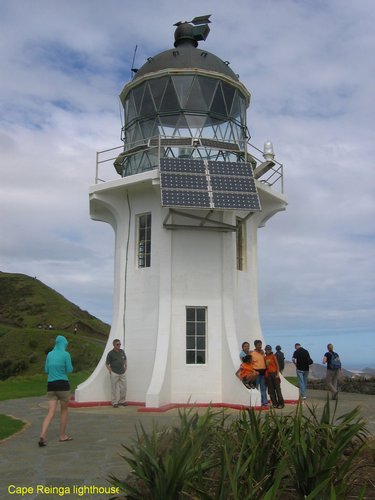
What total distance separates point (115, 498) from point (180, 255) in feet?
30.0

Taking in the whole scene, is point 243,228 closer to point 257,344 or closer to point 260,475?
point 257,344

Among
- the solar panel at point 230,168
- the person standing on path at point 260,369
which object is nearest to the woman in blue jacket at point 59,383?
the person standing on path at point 260,369

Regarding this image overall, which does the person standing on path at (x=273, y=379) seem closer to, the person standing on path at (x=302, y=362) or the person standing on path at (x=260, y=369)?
the person standing on path at (x=260, y=369)

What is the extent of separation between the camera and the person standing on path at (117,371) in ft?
44.4

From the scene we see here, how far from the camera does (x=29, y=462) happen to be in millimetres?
7109

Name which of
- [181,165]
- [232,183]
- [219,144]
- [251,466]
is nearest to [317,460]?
[251,466]

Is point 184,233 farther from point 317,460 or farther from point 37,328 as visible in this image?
point 37,328

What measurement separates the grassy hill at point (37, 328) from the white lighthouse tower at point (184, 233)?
1579 cm

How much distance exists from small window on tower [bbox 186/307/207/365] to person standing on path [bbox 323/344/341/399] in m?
3.79

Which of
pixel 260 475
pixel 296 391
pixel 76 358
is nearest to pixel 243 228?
pixel 296 391

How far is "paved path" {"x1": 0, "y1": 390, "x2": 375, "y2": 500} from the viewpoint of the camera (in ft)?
20.2

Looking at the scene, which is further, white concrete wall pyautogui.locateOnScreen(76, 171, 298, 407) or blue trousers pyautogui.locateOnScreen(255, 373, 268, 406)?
white concrete wall pyautogui.locateOnScreen(76, 171, 298, 407)

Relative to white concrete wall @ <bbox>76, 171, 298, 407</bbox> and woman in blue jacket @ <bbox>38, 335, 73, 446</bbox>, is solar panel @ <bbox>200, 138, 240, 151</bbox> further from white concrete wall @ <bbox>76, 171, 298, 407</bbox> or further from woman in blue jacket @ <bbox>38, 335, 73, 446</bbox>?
woman in blue jacket @ <bbox>38, 335, 73, 446</bbox>

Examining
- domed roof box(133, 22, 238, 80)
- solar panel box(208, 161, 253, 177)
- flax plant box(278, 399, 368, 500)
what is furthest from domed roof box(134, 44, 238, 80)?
flax plant box(278, 399, 368, 500)
